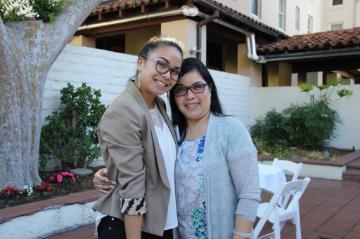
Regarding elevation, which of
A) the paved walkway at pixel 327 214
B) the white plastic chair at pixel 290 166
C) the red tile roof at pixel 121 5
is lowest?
the paved walkway at pixel 327 214

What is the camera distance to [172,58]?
5.99 feet

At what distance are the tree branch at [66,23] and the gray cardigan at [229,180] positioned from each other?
372 centimetres

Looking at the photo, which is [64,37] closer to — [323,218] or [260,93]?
[323,218]

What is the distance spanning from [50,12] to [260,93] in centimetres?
787

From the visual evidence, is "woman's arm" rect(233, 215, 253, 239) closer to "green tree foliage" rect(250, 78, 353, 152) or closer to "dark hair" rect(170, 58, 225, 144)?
"dark hair" rect(170, 58, 225, 144)

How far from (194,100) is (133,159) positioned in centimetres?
55

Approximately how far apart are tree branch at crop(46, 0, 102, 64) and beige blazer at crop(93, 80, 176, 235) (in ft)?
11.8

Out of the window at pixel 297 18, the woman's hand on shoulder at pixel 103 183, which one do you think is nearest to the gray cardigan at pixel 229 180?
the woman's hand on shoulder at pixel 103 183

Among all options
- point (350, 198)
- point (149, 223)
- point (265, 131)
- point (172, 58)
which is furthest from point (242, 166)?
point (265, 131)

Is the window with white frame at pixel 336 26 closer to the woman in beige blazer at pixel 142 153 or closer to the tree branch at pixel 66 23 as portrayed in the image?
the tree branch at pixel 66 23

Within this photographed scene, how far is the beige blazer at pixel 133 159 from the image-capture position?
159 centimetres

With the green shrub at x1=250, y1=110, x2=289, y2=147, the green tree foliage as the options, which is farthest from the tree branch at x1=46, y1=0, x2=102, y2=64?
→ the green shrub at x1=250, y1=110, x2=289, y2=147

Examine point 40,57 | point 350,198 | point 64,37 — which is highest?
point 64,37

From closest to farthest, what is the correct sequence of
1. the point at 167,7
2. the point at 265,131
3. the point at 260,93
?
the point at 167,7 → the point at 265,131 → the point at 260,93
